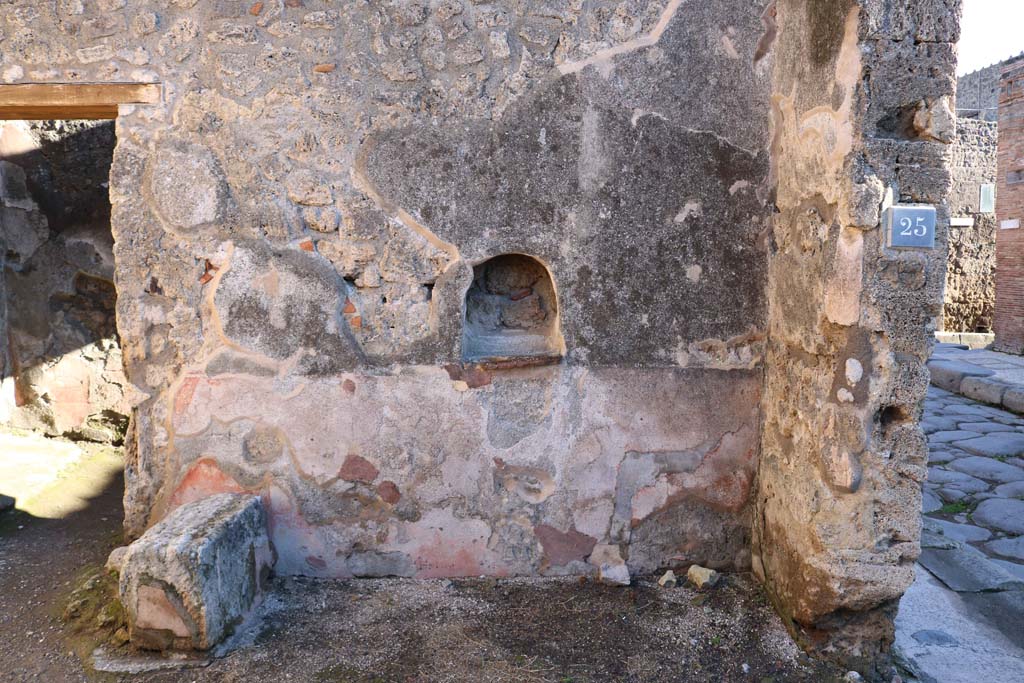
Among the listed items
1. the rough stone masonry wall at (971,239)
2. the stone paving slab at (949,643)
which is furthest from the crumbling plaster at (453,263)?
the rough stone masonry wall at (971,239)

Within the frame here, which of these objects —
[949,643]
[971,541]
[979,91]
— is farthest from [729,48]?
[979,91]

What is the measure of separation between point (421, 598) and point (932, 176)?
7.15 feet

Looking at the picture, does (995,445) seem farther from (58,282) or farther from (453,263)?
Result: (58,282)

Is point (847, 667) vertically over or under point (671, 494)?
under

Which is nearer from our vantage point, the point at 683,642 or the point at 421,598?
the point at 683,642

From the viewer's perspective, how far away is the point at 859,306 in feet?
7.07

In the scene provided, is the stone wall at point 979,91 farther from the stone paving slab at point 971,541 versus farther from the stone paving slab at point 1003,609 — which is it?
the stone paving slab at point 1003,609

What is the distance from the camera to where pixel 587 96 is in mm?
2645

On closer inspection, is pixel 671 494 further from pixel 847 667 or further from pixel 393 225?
pixel 393 225

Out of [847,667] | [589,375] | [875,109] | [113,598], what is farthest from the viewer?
[589,375]

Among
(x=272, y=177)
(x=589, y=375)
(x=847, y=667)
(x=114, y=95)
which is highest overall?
(x=114, y=95)

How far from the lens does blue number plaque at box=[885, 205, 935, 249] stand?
2.12 meters

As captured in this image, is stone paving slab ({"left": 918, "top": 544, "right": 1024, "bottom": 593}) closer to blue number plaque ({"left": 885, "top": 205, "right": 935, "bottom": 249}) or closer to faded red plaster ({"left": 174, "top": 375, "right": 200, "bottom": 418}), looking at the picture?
blue number plaque ({"left": 885, "top": 205, "right": 935, "bottom": 249})

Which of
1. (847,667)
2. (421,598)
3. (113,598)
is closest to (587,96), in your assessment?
(421,598)
